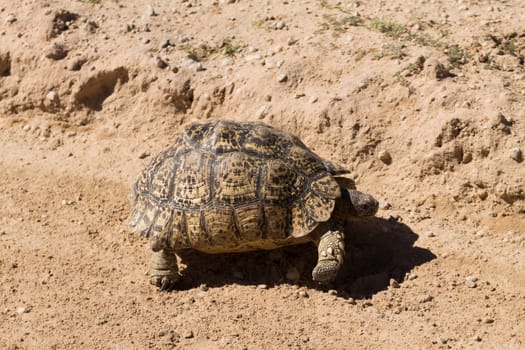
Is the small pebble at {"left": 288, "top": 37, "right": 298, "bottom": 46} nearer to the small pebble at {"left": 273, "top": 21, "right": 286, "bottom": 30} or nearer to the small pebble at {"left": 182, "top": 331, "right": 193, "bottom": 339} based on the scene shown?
the small pebble at {"left": 273, "top": 21, "right": 286, "bottom": 30}

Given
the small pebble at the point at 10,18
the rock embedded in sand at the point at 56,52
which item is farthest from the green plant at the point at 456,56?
the small pebble at the point at 10,18

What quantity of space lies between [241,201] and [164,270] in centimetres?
98

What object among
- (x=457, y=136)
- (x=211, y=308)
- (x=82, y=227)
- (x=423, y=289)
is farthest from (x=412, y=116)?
(x=82, y=227)

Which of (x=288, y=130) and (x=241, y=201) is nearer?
(x=241, y=201)

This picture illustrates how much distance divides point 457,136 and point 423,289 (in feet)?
6.22

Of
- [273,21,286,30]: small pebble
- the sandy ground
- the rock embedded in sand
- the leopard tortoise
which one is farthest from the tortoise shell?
the rock embedded in sand

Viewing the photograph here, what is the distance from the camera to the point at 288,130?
8148 mm

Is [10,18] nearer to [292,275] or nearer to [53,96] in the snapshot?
[53,96]

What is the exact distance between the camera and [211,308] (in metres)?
6.23

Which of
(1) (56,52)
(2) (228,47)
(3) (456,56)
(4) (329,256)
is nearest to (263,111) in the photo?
(2) (228,47)

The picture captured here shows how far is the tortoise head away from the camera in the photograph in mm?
6656

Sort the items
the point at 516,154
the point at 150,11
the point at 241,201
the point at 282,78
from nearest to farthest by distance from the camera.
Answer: the point at 241,201 → the point at 516,154 → the point at 282,78 → the point at 150,11

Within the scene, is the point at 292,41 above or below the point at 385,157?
above

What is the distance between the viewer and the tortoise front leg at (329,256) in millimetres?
6207
